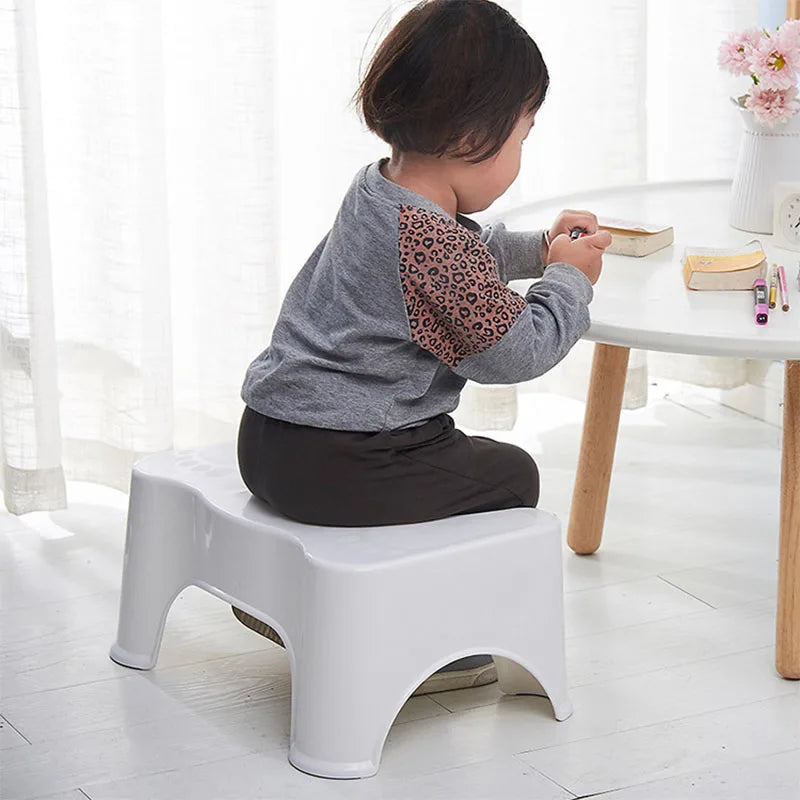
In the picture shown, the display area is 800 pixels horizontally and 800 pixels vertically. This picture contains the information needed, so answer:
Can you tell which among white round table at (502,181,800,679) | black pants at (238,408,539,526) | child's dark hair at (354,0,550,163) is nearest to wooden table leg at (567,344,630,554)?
white round table at (502,181,800,679)

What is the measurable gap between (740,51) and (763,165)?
13 centimetres

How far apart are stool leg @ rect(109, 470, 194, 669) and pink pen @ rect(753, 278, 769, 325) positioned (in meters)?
0.58

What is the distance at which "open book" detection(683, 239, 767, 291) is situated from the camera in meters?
1.54

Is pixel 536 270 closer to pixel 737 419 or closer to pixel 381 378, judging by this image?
pixel 381 378

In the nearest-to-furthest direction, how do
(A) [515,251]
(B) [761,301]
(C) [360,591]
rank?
(C) [360,591] < (B) [761,301] < (A) [515,251]

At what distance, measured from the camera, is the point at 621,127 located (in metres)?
2.37

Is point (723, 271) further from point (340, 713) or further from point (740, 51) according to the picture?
point (340, 713)

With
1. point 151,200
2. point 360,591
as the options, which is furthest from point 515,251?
point 151,200

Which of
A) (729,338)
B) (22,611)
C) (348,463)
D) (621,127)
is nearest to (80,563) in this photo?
(22,611)

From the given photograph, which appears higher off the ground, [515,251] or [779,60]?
[779,60]

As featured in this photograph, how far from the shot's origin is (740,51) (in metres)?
1.74

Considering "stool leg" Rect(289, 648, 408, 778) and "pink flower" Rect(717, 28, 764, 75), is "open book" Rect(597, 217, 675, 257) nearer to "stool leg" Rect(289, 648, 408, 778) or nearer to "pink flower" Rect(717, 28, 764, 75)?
"pink flower" Rect(717, 28, 764, 75)

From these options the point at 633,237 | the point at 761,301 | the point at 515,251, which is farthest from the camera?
the point at 633,237

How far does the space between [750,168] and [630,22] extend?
64cm
